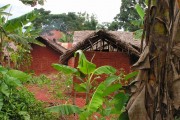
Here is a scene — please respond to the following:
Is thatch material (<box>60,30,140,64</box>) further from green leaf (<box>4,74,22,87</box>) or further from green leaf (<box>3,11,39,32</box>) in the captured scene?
green leaf (<box>4,74,22,87</box>)

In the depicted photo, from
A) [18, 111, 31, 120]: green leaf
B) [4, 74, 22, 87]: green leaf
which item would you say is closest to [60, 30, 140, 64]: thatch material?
[4, 74, 22, 87]: green leaf

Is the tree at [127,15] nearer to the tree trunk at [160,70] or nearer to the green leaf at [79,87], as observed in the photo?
the green leaf at [79,87]

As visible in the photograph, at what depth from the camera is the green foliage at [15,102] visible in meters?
7.27

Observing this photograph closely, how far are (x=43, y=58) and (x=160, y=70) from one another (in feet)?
54.6

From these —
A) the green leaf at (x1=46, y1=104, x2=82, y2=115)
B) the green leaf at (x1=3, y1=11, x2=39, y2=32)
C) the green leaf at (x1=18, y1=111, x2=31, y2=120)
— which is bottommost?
the green leaf at (x1=18, y1=111, x2=31, y2=120)

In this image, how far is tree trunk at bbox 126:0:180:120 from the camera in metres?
3.47

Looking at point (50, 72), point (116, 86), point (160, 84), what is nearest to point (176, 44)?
point (160, 84)

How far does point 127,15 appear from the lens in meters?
31.7

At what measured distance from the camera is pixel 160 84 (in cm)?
346

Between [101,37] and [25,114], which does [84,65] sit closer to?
[25,114]

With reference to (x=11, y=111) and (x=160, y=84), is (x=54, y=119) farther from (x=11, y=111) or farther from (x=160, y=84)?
(x=160, y=84)

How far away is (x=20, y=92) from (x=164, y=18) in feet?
18.6

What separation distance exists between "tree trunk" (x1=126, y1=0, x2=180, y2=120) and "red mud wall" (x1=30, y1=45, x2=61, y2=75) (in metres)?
16.2

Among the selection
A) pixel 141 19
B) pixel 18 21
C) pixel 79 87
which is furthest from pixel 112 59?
pixel 79 87
